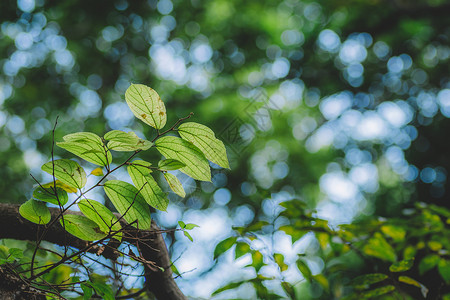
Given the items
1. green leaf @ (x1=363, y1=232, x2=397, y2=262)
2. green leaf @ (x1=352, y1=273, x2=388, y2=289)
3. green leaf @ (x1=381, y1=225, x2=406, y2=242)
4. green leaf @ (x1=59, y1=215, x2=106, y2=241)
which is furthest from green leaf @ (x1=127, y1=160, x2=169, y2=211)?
green leaf @ (x1=381, y1=225, x2=406, y2=242)

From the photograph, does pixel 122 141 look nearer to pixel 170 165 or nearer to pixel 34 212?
pixel 170 165

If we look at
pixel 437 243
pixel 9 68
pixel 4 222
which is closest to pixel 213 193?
pixel 9 68

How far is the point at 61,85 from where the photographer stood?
5574 mm

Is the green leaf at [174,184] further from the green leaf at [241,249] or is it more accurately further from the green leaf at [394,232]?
the green leaf at [394,232]

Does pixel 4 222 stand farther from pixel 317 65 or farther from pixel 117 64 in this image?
pixel 317 65

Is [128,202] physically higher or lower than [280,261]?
higher

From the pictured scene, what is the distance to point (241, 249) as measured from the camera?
41.6 inches

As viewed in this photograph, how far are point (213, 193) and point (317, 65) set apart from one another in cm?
347

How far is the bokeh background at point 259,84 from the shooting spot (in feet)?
17.9

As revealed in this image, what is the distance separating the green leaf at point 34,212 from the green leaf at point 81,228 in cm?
4

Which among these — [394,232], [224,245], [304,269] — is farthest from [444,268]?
[224,245]

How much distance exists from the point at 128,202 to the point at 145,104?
19 centimetres

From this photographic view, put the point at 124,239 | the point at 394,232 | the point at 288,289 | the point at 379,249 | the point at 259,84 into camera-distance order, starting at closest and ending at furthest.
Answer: the point at 124,239, the point at 288,289, the point at 379,249, the point at 394,232, the point at 259,84

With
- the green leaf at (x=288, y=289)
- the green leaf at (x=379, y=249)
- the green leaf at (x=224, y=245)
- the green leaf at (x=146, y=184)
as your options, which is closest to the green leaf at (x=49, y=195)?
the green leaf at (x=146, y=184)
